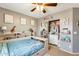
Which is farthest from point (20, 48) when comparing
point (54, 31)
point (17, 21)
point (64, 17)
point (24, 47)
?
point (64, 17)

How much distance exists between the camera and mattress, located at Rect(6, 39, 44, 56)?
181 cm

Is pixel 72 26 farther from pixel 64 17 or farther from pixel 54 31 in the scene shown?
pixel 54 31

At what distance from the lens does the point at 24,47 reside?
1857 mm

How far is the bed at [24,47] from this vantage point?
181 centimetres

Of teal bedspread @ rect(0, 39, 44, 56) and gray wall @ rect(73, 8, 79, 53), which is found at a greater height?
gray wall @ rect(73, 8, 79, 53)

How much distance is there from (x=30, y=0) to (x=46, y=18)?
1.43 ft

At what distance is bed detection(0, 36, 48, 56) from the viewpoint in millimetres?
1806

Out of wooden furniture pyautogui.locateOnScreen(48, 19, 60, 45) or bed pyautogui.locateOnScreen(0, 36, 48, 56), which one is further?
wooden furniture pyautogui.locateOnScreen(48, 19, 60, 45)

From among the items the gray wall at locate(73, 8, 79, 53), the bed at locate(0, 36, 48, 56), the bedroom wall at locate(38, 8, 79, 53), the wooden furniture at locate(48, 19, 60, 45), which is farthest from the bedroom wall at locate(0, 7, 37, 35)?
the gray wall at locate(73, 8, 79, 53)

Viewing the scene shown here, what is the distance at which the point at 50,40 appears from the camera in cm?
196

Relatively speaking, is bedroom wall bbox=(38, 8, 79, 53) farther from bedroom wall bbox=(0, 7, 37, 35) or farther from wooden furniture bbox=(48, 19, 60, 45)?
bedroom wall bbox=(0, 7, 37, 35)

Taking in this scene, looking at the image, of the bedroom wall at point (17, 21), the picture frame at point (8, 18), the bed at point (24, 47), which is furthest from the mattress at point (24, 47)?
the picture frame at point (8, 18)

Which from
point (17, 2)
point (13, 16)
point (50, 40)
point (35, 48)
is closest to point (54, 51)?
point (50, 40)

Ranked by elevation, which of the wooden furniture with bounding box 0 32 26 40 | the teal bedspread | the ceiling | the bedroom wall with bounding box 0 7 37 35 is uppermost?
the ceiling
